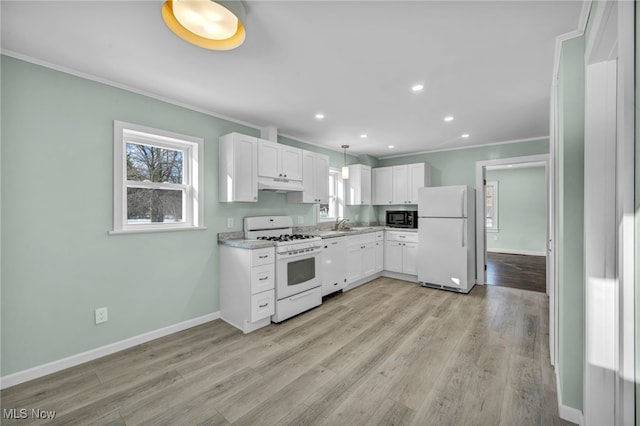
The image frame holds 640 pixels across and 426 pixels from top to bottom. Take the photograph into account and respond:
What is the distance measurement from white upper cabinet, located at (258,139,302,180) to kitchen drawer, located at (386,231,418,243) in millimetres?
2230

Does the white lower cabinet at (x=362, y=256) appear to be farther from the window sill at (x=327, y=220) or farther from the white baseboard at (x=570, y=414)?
Answer: the white baseboard at (x=570, y=414)

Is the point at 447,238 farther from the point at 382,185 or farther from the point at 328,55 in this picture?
the point at 328,55

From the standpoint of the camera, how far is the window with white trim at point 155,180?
266 cm

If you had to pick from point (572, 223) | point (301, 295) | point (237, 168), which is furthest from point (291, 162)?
point (572, 223)

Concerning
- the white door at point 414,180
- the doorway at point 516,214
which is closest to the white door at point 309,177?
the white door at point 414,180

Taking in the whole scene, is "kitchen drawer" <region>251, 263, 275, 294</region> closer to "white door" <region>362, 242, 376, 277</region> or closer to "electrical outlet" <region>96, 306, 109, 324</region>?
"electrical outlet" <region>96, 306, 109, 324</region>

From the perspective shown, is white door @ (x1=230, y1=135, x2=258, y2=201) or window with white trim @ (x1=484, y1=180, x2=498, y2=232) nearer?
white door @ (x1=230, y1=135, x2=258, y2=201)

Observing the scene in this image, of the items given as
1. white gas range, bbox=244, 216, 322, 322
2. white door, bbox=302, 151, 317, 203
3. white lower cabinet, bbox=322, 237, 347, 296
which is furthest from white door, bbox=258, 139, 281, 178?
white lower cabinet, bbox=322, 237, 347, 296

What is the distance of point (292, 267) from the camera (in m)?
3.39

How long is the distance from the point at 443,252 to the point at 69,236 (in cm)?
464

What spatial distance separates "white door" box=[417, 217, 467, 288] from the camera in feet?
14.2

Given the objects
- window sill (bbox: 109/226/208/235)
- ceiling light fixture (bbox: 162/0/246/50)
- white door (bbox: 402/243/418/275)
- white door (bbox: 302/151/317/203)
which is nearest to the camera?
ceiling light fixture (bbox: 162/0/246/50)

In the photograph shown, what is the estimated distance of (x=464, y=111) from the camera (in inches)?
132

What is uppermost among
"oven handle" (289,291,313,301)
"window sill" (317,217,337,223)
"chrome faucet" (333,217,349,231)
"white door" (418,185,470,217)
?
"white door" (418,185,470,217)
